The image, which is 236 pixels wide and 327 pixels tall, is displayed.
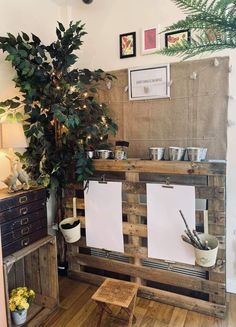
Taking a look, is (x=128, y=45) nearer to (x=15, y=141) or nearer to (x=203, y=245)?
(x=15, y=141)

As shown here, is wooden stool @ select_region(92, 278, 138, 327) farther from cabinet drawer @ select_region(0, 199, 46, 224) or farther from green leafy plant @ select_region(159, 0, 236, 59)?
green leafy plant @ select_region(159, 0, 236, 59)

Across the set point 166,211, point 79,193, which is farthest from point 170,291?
point 79,193

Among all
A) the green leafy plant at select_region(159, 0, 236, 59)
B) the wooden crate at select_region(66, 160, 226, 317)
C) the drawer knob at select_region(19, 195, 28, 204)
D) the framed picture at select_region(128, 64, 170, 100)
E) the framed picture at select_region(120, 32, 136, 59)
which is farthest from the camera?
the framed picture at select_region(120, 32, 136, 59)

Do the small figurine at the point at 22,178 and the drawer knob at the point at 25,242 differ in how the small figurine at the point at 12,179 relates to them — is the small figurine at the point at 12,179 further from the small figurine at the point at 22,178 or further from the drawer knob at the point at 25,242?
the drawer knob at the point at 25,242

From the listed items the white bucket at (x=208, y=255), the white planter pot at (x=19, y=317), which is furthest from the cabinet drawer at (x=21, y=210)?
the white bucket at (x=208, y=255)

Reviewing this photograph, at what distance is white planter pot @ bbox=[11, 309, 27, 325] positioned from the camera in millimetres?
1874

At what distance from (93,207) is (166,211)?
670 mm

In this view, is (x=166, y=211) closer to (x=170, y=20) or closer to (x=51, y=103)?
(x=51, y=103)

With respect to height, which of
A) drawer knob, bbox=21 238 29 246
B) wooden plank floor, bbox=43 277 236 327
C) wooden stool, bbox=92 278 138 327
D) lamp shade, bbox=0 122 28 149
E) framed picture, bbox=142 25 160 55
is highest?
framed picture, bbox=142 25 160 55

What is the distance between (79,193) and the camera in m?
2.43

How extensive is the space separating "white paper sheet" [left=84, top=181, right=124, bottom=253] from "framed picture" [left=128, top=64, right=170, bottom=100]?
2.82ft

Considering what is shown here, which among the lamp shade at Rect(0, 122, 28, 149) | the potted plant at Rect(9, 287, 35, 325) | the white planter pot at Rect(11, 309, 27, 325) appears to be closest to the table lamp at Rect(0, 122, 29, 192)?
the lamp shade at Rect(0, 122, 28, 149)

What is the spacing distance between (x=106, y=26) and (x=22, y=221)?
78.0 inches

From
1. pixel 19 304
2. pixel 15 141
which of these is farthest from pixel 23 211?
pixel 19 304
